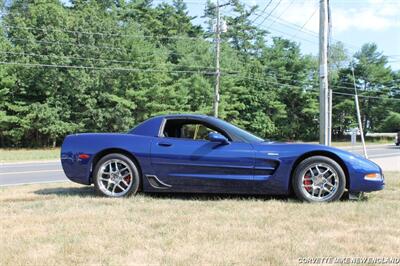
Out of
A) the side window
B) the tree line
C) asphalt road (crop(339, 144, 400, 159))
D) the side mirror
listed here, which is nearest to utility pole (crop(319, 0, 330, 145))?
the side window

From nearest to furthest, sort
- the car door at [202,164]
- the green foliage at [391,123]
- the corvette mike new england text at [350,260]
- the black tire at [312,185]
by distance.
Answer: the corvette mike new england text at [350,260] < the black tire at [312,185] < the car door at [202,164] < the green foliage at [391,123]

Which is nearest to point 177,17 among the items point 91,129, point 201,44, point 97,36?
point 201,44

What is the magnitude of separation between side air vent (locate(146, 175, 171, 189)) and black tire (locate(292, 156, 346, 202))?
1.76 metres

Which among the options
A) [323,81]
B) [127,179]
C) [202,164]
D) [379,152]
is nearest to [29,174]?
[127,179]

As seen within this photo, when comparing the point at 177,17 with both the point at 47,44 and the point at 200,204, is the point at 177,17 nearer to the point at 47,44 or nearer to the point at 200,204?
the point at 47,44

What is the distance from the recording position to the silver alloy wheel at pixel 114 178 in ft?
21.2

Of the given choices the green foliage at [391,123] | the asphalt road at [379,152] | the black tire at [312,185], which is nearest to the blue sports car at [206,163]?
the black tire at [312,185]

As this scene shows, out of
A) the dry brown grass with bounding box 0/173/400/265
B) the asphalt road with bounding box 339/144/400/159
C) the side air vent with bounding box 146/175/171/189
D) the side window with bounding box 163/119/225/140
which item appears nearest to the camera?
the dry brown grass with bounding box 0/173/400/265

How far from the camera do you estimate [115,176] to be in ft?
21.3

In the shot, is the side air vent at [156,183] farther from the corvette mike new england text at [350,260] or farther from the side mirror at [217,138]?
the corvette mike new england text at [350,260]

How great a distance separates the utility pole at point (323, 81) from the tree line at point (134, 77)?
19.5 meters

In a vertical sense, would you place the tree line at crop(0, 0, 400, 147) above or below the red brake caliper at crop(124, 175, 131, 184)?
above

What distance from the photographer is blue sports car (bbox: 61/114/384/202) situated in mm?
6051

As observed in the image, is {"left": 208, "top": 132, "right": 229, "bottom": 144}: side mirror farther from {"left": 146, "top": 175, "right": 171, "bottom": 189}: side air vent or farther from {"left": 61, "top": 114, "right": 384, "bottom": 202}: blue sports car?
{"left": 146, "top": 175, "right": 171, "bottom": 189}: side air vent
